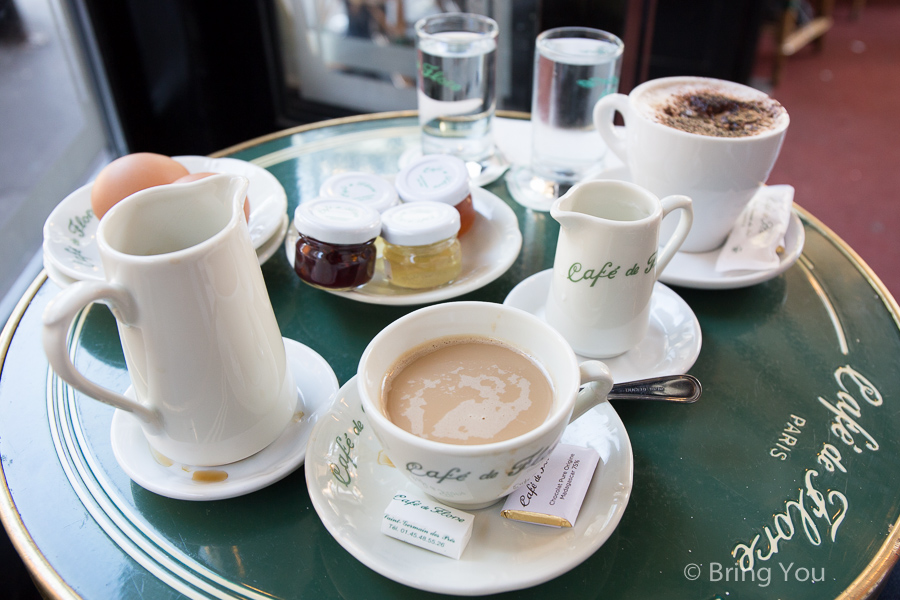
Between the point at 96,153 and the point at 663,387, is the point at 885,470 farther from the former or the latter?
the point at 96,153

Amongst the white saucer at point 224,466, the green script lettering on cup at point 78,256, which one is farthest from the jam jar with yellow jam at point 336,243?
the green script lettering on cup at point 78,256

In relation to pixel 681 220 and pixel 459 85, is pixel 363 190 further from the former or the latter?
pixel 681 220

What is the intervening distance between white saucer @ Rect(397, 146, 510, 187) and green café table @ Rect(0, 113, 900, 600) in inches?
10.8

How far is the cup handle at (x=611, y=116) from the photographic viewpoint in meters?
0.94

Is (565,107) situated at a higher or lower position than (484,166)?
higher

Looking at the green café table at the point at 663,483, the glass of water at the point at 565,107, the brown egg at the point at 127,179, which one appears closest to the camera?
the green café table at the point at 663,483

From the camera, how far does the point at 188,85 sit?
219 cm

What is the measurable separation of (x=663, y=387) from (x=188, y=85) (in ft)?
6.57

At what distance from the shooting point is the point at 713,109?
3.08ft

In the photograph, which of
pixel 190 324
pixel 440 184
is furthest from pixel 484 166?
pixel 190 324

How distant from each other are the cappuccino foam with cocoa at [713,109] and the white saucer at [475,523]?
45cm

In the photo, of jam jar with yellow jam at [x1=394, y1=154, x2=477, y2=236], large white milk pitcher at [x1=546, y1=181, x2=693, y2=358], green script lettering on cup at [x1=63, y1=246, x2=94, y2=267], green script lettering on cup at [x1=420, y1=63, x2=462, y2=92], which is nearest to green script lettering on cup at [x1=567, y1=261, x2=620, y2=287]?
large white milk pitcher at [x1=546, y1=181, x2=693, y2=358]

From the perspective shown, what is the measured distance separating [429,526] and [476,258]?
446 mm

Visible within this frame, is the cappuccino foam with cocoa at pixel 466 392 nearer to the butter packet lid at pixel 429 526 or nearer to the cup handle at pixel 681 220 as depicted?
the butter packet lid at pixel 429 526
